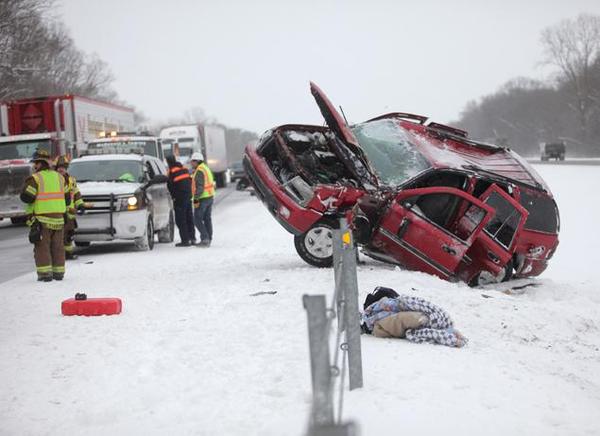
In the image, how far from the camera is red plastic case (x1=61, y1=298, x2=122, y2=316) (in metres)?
7.78

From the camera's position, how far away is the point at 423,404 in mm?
5051

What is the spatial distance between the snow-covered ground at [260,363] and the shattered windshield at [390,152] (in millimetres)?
1285

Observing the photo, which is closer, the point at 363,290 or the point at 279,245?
the point at 363,290

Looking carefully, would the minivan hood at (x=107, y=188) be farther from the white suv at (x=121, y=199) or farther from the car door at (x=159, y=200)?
the car door at (x=159, y=200)

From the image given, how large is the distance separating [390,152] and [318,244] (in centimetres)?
166

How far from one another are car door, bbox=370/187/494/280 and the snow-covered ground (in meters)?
0.32

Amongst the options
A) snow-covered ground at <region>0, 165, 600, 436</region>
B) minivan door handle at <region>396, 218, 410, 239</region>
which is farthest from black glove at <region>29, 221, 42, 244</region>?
minivan door handle at <region>396, 218, 410, 239</region>

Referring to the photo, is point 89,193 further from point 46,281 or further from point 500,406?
point 500,406

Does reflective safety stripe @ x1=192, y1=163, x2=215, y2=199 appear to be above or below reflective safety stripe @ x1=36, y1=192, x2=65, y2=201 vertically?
below

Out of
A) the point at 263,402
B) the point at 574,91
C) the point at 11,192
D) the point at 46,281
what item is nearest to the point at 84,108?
the point at 11,192

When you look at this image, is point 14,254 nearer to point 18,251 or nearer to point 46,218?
point 18,251

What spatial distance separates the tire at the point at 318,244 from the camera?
1025 cm

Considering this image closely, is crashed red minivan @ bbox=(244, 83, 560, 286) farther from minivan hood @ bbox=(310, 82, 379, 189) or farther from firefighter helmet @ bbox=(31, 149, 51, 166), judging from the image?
firefighter helmet @ bbox=(31, 149, 51, 166)

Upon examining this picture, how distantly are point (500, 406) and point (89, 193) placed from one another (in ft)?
33.1
